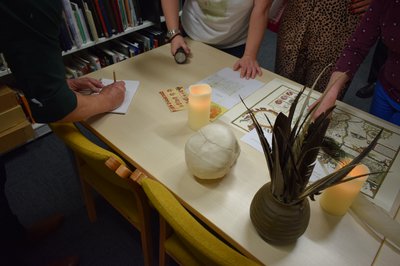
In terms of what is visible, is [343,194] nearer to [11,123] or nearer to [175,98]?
[175,98]

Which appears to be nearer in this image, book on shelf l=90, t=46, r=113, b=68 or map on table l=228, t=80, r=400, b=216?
map on table l=228, t=80, r=400, b=216

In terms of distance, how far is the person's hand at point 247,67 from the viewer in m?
1.33

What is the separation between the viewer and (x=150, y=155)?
949 mm

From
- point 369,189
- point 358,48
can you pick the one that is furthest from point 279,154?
point 358,48

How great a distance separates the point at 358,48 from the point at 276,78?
1.10 ft

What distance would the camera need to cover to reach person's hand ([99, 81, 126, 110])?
1.10m

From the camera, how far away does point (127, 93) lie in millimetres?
1200

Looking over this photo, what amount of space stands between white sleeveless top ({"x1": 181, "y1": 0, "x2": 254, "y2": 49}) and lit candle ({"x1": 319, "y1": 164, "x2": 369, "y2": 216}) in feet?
3.12

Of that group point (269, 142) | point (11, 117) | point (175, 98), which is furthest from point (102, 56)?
point (269, 142)

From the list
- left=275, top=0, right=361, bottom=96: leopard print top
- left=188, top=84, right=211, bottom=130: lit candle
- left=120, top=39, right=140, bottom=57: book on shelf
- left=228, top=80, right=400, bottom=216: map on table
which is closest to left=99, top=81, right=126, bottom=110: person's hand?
left=188, top=84, right=211, bottom=130: lit candle

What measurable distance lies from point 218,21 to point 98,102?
74 cm

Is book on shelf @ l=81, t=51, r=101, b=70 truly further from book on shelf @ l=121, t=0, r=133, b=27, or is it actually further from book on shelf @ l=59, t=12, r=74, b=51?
book on shelf @ l=121, t=0, r=133, b=27

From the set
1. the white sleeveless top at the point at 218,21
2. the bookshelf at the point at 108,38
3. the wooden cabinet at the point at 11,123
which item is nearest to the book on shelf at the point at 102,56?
the bookshelf at the point at 108,38

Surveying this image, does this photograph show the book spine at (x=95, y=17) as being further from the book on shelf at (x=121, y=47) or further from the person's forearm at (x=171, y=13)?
the person's forearm at (x=171, y=13)
